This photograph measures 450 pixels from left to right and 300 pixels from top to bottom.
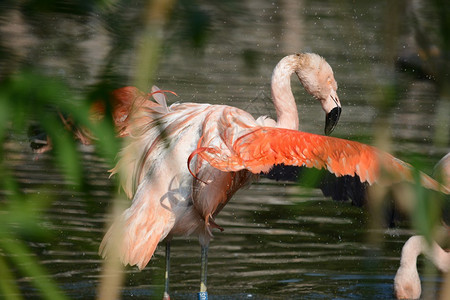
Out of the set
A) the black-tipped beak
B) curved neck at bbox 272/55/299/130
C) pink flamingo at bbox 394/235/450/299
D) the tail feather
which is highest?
curved neck at bbox 272/55/299/130

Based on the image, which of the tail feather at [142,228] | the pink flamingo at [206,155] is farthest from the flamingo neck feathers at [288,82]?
the tail feather at [142,228]

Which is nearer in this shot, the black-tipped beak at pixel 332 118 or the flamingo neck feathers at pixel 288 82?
the flamingo neck feathers at pixel 288 82

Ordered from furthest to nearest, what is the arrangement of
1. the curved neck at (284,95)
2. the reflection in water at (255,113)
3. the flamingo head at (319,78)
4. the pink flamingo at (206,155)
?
the flamingo head at (319,78) → the curved neck at (284,95) → the pink flamingo at (206,155) → the reflection in water at (255,113)

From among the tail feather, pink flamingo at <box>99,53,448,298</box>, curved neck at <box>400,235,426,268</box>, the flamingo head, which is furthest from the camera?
curved neck at <box>400,235,426,268</box>

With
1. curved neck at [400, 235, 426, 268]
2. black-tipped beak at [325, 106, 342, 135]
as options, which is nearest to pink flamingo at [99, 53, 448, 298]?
black-tipped beak at [325, 106, 342, 135]

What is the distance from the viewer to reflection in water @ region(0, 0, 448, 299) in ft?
2.32

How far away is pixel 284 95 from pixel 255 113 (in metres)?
1.50

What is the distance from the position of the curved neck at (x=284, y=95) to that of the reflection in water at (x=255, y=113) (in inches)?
6.3

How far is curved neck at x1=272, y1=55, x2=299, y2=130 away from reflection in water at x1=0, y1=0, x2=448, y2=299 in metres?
0.16

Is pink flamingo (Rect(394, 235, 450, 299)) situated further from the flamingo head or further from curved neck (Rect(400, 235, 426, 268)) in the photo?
the flamingo head

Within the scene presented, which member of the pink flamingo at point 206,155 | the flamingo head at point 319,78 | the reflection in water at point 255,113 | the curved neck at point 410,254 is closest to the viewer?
the reflection in water at point 255,113

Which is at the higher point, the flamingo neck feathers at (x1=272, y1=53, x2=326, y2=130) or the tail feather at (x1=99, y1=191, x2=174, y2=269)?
the flamingo neck feathers at (x1=272, y1=53, x2=326, y2=130)

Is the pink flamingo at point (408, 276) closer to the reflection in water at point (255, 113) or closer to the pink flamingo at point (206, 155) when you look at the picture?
the reflection in water at point (255, 113)

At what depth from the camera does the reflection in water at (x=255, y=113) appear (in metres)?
0.71
